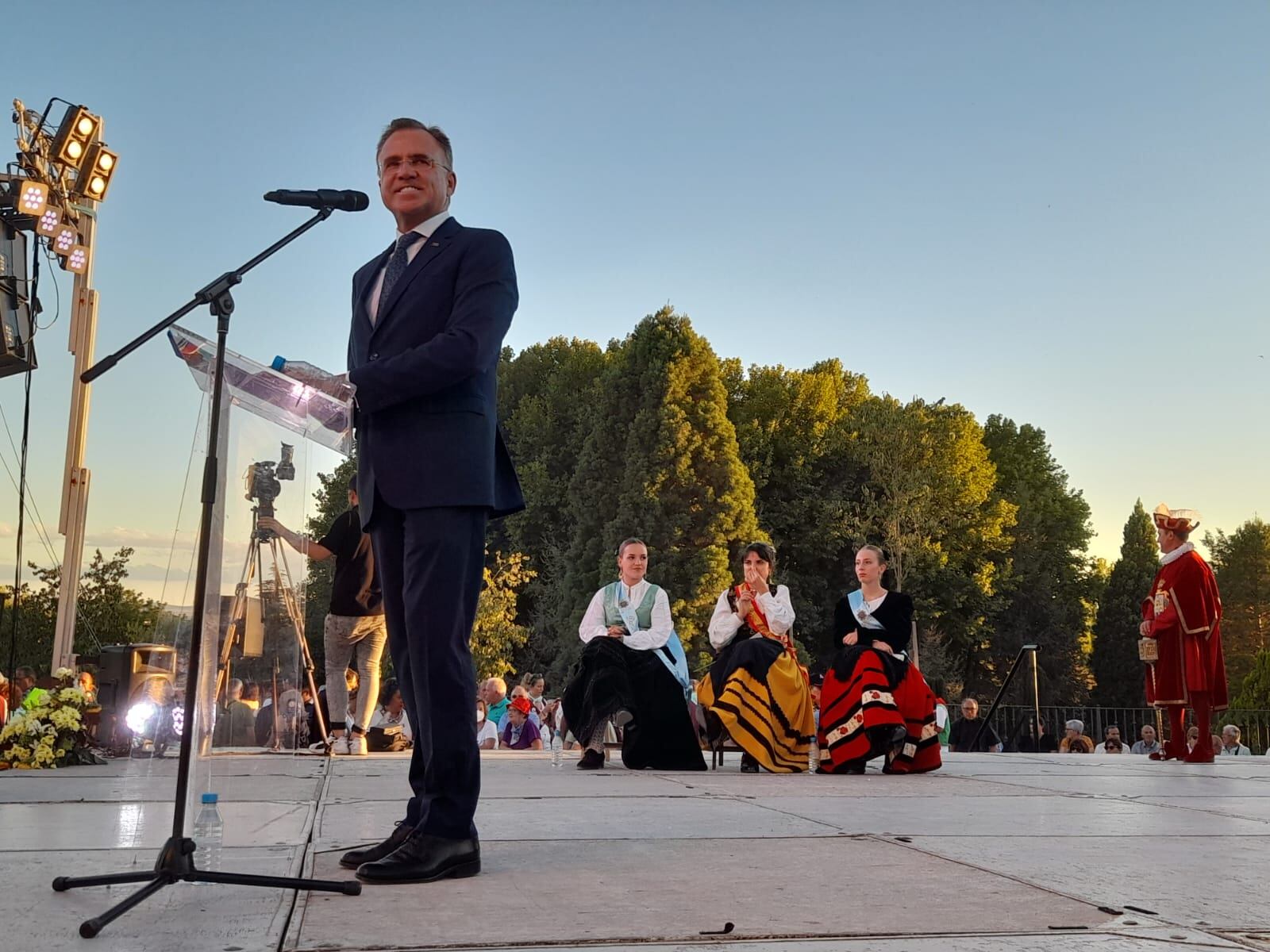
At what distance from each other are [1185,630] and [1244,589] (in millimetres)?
49713

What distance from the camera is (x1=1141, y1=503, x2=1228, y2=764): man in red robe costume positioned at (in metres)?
9.80

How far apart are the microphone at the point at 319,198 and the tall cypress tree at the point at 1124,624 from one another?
41442 mm

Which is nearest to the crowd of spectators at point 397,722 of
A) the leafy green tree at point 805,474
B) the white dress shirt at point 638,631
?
the white dress shirt at point 638,631

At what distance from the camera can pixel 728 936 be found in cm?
217

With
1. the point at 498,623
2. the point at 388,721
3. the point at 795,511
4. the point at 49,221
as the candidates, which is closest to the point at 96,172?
the point at 49,221

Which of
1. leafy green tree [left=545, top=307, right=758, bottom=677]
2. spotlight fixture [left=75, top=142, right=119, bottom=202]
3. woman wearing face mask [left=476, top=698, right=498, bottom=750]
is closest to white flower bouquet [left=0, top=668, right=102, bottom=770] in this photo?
woman wearing face mask [left=476, top=698, right=498, bottom=750]

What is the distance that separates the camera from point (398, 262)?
3.37m

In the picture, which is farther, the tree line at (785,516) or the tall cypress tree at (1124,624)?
the tall cypress tree at (1124,624)

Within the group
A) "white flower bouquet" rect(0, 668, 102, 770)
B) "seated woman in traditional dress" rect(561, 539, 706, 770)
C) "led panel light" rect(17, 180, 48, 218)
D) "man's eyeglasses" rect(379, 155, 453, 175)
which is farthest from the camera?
"led panel light" rect(17, 180, 48, 218)

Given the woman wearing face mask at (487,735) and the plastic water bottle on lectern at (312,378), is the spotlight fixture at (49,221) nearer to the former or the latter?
the woman wearing face mask at (487,735)

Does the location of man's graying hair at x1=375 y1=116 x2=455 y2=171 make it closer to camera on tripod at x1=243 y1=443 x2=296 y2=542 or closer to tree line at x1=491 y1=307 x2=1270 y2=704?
camera on tripod at x1=243 y1=443 x2=296 y2=542

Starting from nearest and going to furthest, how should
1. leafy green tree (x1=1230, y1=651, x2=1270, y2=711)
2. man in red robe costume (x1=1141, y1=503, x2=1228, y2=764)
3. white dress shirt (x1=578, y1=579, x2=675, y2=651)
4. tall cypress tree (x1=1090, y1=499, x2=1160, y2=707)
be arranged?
white dress shirt (x1=578, y1=579, x2=675, y2=651), man in red robe costume (x1=1141, y1=503, x2=1228, y2=764), leafy green tree (x1=1230, y1=651, x2=1270, y2=711), tall cypress tree (x1=1090, y1=499, x2=1160, y2=707)

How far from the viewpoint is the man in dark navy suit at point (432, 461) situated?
3033 millimetres

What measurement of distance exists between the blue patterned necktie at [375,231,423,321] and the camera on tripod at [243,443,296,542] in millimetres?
471
